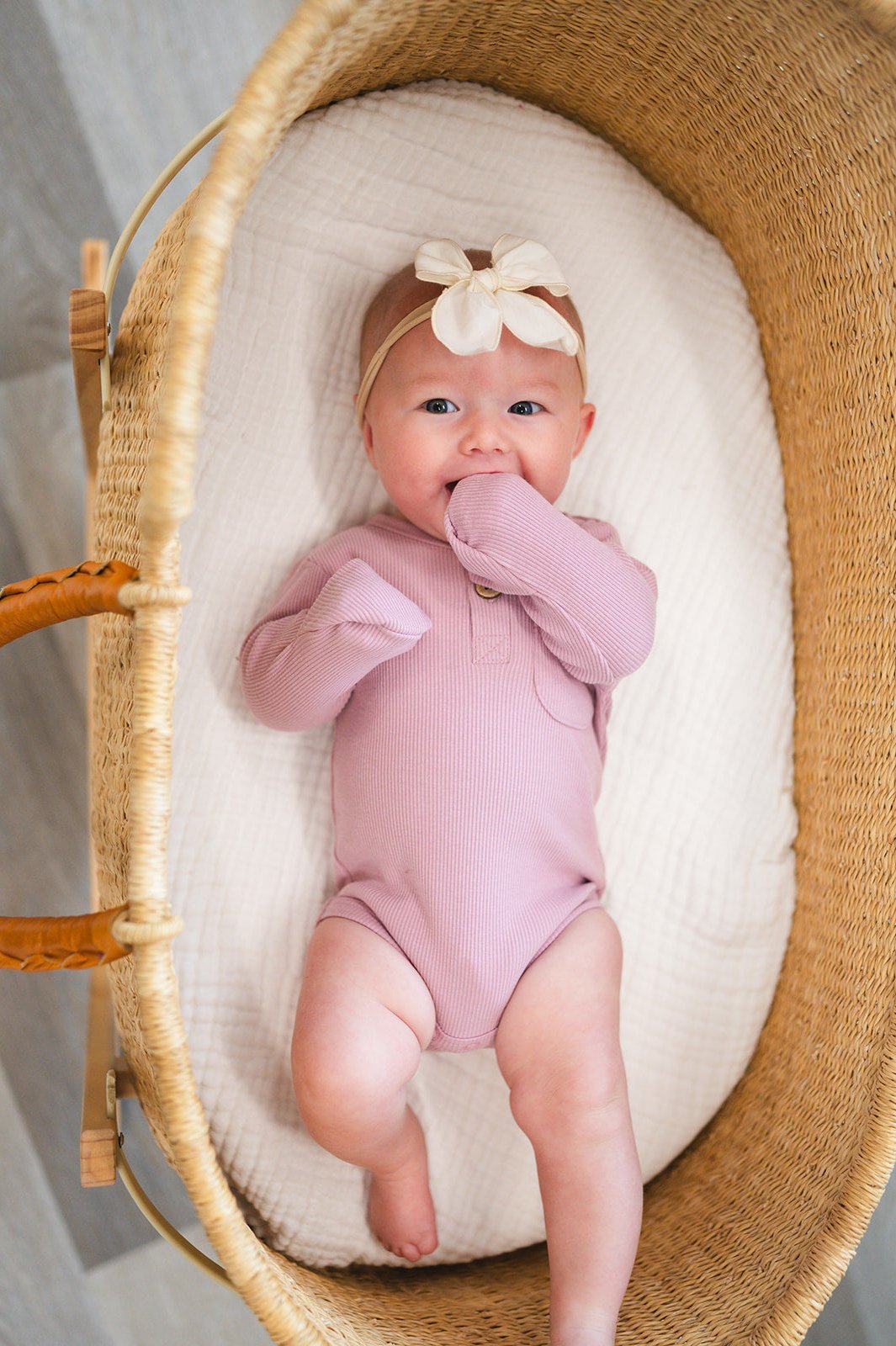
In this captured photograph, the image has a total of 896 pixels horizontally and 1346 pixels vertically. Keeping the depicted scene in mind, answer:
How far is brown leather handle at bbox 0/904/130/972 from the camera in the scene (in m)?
0.75

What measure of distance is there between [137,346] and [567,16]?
54 cm

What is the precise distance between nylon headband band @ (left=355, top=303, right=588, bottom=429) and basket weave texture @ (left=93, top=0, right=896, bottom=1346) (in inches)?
8.5

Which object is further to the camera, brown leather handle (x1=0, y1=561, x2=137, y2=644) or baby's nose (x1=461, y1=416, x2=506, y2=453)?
baby's nose (x1=461, y1=416, x2=506, y2=453)

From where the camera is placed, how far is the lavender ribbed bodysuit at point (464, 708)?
3.26 ft

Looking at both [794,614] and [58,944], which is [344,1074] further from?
[794,614]

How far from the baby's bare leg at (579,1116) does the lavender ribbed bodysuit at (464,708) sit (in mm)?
32

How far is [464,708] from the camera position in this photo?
104 cm

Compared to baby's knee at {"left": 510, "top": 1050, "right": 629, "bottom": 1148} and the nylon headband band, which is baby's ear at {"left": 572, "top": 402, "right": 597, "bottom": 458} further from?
baby's knee at {"left": 510, "top": 1050, "right": 629, "bottom": 1148}

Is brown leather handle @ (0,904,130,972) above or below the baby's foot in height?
above

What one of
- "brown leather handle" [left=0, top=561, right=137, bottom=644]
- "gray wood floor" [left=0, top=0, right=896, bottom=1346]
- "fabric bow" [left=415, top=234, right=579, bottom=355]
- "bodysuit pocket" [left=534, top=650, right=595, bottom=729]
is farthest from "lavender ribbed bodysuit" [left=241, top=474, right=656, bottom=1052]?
"gray wood floor" [left=0, top=0, right=896, bottom=1346]

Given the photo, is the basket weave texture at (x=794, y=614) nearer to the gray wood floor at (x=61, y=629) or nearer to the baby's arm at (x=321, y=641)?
the baby's arm at (x=321, y=641)

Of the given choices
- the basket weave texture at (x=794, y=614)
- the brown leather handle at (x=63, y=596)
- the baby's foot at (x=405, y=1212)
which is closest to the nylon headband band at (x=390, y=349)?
the basket weave texture at (x=794, y=614)

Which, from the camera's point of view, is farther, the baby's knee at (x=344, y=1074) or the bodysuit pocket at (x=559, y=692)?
the bodysuit pocket at (x=559, y=692)

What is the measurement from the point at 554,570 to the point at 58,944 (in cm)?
53
